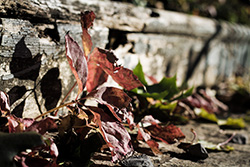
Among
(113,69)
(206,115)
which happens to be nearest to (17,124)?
(113,69)

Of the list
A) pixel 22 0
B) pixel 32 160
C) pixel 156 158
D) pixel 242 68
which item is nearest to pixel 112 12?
pixel 22 0

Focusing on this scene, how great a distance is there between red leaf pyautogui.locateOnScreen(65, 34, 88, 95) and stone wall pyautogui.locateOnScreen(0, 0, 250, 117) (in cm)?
21

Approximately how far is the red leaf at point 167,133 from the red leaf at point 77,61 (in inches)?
17.9

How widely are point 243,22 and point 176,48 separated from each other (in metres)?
2.13

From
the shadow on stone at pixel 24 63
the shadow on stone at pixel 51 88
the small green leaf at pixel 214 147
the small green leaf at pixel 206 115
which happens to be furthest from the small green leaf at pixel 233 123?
the shadow on stone at pixel 24 63

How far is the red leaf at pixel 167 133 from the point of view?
4.44 feet

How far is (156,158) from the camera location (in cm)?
125

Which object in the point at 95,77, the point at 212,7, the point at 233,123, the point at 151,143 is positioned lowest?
the point at 233,123

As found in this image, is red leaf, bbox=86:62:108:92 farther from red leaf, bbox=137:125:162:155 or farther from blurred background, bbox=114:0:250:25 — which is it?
blurred background, bbox=114:0:250:25

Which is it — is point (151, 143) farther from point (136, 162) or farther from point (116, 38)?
point (116, 38)

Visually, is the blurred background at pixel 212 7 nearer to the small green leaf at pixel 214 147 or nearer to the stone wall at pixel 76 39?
the stone wall at pixel 76 39

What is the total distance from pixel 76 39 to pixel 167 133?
0.68 m

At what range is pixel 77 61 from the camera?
1.17 metres

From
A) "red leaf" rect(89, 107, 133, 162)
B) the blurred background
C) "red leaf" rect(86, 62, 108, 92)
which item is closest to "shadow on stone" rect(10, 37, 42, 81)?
"red leaf" rect(86, 62, 108, 92)
